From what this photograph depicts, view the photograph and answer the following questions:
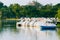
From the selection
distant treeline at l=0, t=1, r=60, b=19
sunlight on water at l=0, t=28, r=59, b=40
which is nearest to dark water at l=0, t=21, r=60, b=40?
sunlight on water at l=0, t=28, r=59, b=40

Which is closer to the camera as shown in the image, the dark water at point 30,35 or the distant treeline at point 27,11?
the dark water at point 30,35

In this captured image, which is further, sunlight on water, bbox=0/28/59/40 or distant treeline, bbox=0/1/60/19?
distant treeline, bbox=0/1/60/19

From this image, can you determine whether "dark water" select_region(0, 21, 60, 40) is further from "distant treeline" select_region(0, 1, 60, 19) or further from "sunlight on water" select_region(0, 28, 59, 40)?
"distant treeline" select_region(0, 1, 60, 19)

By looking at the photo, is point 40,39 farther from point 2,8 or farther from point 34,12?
point 2,8

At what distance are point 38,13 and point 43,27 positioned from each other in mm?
29984

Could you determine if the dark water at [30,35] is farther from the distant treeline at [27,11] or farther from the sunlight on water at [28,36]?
the distant treeline at [27,11]

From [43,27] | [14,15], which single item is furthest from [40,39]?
[14,15]

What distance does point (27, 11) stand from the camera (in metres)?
62.4

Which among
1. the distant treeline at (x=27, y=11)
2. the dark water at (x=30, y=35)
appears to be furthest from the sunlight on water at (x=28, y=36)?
the distant treeline at (x=27, y=11)

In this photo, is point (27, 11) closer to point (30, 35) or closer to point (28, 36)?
point (30, 35)

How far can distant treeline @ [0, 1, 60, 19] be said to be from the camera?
59.9 m

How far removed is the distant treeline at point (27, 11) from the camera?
59.9m

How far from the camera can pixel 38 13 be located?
201 feet

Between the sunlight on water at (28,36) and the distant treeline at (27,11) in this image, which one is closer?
the sunlight on water at (28,36)
